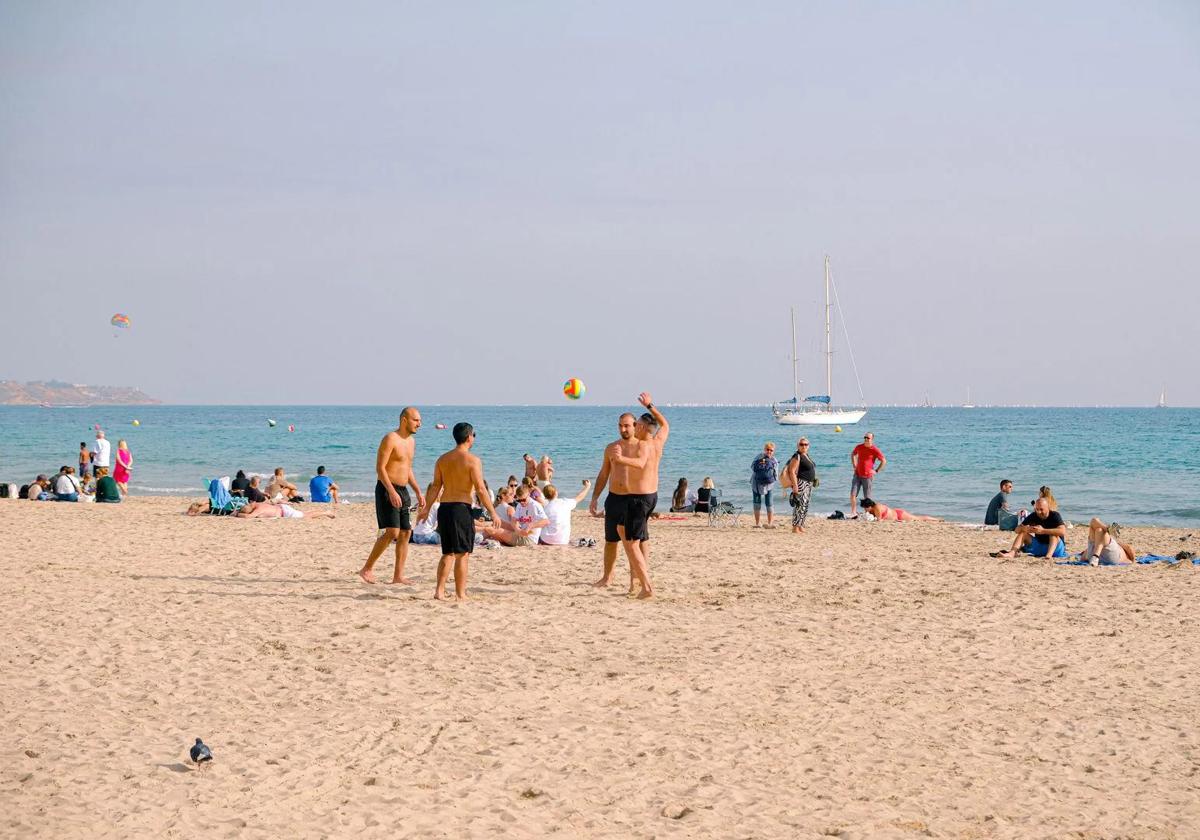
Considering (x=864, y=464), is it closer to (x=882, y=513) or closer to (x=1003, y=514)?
(x=882, y=513)

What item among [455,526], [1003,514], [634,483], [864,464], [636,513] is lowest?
[1003,514]

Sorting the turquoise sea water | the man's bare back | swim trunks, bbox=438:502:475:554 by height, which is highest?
the man's bare back

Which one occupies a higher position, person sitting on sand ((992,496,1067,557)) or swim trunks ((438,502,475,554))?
swim trunks ((438,502,475,554))

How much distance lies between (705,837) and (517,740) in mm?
1522

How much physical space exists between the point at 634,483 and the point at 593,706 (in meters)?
3.66

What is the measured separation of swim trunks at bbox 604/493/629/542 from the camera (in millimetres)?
10078

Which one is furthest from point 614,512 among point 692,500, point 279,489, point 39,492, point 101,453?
point 101,453

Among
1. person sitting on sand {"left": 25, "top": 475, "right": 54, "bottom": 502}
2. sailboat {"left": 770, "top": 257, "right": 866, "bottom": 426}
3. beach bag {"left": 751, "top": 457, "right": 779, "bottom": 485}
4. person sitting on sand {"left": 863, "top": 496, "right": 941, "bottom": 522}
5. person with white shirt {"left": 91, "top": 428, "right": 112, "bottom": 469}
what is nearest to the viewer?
beach bag {"left": 751, "top": 457, "right": 779, "bottom": 485}

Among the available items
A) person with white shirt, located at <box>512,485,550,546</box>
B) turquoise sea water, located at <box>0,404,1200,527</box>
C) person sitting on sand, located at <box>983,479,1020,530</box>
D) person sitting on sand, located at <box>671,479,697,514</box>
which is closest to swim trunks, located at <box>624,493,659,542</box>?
person with white shirt, located at <box>512,485,550,546</box>

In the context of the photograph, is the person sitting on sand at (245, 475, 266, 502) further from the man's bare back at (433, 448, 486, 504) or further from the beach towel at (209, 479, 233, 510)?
the man's bare back at (433, 448, 486, 504)

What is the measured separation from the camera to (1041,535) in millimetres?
13719

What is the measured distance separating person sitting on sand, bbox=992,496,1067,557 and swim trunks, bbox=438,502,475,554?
24.3 ft

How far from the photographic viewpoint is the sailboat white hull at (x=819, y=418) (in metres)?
83.3

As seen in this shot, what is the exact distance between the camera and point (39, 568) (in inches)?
451
